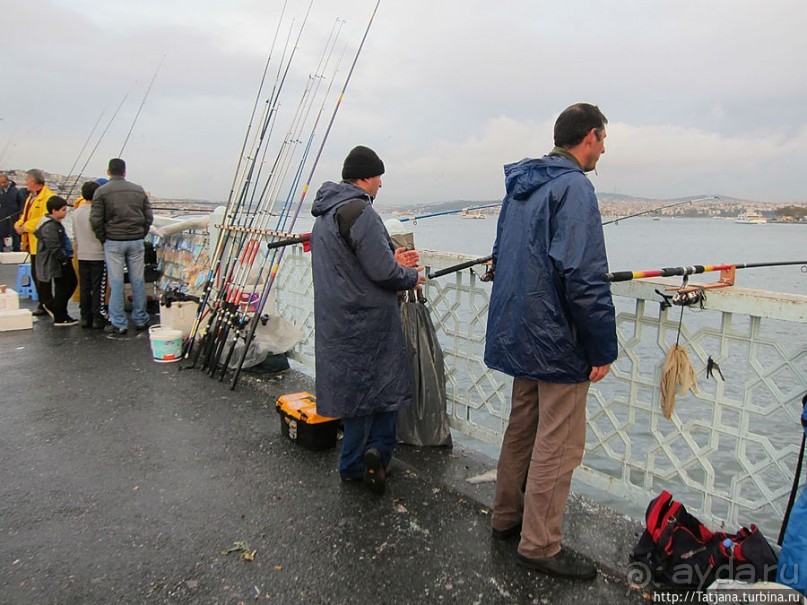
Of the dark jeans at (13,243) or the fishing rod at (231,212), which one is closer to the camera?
the fishing rod at (231,212)

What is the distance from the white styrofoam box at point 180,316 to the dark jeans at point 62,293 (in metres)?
2.19

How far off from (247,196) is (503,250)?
399cm

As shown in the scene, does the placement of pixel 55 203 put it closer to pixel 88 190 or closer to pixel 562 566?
pixel 88 190

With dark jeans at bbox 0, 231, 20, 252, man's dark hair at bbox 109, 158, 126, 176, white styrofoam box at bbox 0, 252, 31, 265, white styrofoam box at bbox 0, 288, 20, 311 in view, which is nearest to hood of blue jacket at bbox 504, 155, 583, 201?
man's dark hair at bbox 109, 158, 126, 176

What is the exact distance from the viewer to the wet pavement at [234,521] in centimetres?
253

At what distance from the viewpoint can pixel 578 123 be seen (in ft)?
8.18

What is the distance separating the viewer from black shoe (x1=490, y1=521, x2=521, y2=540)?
2.86m

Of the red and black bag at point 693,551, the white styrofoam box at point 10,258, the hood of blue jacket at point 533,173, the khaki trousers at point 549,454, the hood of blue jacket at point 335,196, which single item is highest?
the hood of blue jacket at point 533,173

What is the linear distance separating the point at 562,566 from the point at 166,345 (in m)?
4.56

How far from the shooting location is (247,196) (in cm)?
599

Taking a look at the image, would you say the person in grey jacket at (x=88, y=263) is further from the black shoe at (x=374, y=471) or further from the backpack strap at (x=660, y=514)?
the backpack strap at (x=660, y=514)

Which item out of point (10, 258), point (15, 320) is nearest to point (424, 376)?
point (15, 320)

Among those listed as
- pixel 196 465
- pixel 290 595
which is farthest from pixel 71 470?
pixel 290 595

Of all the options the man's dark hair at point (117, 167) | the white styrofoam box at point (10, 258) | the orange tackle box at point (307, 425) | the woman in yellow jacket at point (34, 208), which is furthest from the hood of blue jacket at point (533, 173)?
the white styrofoam box at point (10, 258)
